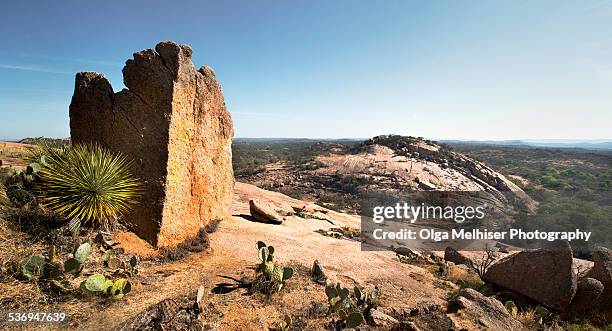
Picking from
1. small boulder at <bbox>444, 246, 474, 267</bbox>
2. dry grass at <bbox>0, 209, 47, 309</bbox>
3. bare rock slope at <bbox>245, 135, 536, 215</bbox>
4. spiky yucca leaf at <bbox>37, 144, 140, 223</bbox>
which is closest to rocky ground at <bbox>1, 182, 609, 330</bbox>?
dry grass at <bbox>0, 209, 47, 309</bbox>

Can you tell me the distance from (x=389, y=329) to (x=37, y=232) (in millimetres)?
6907

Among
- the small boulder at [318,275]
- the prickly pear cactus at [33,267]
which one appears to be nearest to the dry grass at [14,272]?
the prickly pear cactus at [33,267]

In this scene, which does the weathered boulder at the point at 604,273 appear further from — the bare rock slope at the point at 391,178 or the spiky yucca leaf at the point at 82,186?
the bare rock slope at the point at 391,178

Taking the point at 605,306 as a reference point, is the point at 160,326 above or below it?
above

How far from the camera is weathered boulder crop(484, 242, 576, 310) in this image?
909 centimetres

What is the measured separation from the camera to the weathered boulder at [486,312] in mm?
7184

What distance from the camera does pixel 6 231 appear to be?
593 centimetres

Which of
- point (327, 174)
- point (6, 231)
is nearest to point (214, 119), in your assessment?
point (6, 231)

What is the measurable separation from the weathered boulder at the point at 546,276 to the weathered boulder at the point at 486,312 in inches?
91.0

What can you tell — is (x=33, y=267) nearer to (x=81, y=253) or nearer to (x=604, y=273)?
(x=81, y=253)

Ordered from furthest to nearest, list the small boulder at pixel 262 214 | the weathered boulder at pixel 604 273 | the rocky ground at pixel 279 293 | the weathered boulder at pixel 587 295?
the small boulder at pixel 262 214, the weathered boulder at pixel 604 273, the weathered boulder at pixel 587 295, the rocky ground at pixel 279 293

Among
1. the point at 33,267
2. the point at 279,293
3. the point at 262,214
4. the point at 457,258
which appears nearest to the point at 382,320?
the point at 279,293

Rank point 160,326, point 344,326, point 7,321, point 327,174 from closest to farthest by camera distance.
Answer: point 7,321 → point 160,326 → point 344,326 → point 327,174

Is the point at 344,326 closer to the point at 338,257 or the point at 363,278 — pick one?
the point at 363,278
